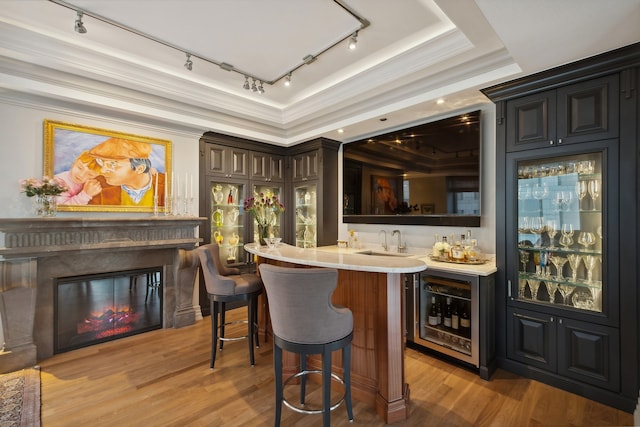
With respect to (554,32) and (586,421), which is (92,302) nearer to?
(586,421)

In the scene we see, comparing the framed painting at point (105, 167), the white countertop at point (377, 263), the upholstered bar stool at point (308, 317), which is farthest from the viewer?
the framed painting at point (105, 167)

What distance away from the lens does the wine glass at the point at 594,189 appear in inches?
90.0

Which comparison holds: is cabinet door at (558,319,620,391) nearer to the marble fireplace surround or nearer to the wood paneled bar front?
the wood paneled bar front

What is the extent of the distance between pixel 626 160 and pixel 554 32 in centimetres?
111

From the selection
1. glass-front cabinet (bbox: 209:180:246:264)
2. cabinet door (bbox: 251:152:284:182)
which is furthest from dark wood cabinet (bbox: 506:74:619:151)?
glass-front cabinet (bbox: 209:180:246:264)

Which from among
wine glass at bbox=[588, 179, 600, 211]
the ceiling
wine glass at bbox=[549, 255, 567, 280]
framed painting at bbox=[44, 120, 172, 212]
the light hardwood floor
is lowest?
the light hardwood floor

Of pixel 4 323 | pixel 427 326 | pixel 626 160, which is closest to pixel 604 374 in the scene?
pixel 427 326

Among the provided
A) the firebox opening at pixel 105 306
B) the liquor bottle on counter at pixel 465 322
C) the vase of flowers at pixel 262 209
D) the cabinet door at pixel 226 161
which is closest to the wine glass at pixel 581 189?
the liquor bottle on counter at pixel 465 322

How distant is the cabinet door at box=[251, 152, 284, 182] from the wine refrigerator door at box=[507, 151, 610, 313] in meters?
3.49

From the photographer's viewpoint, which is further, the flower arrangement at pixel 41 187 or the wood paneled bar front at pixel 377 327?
the flower arrangement at pixel 41 187

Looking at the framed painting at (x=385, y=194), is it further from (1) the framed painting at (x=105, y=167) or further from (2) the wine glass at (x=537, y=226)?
(1) the framed painting at (x=105, y=167)

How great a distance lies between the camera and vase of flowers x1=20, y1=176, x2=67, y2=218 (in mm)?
2748

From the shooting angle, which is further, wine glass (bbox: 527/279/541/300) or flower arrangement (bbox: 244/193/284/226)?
flower arrangement (bbox: 244/193/284/226)

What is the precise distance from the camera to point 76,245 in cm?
301
